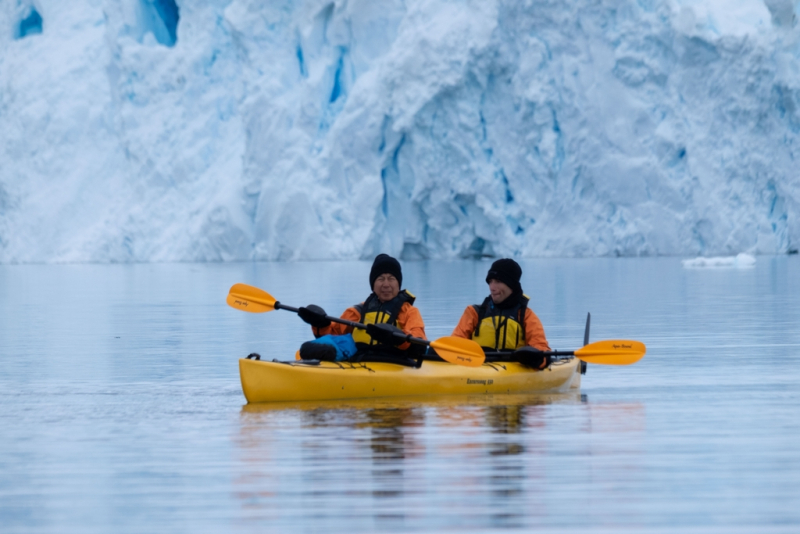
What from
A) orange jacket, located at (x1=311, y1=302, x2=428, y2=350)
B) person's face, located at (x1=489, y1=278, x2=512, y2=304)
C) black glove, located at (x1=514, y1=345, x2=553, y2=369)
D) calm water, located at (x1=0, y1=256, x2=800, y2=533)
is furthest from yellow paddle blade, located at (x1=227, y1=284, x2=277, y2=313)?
black glove, located at (x1=514, y1=345, x2=553, y2=369)

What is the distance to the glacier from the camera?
26141 millimetres

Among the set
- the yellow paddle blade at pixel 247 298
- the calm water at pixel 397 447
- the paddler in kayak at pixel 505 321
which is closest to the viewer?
the calm water at pixel 397 447

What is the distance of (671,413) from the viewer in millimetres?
5758

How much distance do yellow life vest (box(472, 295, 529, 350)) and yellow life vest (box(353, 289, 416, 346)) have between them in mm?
528

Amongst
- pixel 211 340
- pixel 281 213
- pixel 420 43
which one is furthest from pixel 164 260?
pixel 211 340

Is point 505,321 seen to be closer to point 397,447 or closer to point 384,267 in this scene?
point 384,267

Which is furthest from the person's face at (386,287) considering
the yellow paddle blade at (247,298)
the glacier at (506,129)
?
the glacier at (506,129)

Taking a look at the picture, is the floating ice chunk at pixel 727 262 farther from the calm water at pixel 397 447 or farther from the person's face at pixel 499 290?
the person's face at pixel 499 290

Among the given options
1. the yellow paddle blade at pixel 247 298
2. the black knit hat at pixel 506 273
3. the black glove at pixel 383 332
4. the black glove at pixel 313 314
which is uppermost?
the black knit hat at pixel 506 273

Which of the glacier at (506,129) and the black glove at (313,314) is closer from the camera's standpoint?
the black glove at (313,314)

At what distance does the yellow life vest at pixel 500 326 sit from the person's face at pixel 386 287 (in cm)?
61

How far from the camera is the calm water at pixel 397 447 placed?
3594mm

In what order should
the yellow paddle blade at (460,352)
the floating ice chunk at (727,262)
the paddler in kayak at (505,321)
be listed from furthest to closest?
the floating ice chunk at (727,262), the paddler in kayak at (505,321), the yellow paddle blade at (460,352)

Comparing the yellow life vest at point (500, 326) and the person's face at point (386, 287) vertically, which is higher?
the person's face at point (386, 287)
